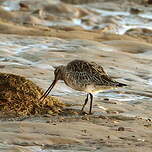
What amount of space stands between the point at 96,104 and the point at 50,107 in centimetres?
93

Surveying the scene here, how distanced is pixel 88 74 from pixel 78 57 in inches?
166

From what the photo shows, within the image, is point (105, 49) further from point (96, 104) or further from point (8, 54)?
point (96, 104)

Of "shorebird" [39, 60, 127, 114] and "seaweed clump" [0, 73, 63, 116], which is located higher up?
"shorebird" [39, 60, 127, 114]

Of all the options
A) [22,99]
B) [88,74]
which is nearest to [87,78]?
[88,74]

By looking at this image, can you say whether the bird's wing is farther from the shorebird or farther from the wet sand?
the wet sand

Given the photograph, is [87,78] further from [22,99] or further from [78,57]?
[78,57]

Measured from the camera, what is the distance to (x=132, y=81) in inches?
443

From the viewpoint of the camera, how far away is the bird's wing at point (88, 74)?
8586 millimetres

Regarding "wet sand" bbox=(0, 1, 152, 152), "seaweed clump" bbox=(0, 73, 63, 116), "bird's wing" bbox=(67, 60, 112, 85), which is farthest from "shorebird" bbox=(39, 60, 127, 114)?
"wet sand" bbox=(0, 1, 152, 152)

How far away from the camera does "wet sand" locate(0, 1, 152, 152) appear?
701 cm

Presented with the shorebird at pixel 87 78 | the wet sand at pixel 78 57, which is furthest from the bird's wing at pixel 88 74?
the wet sand at pixel 78 57

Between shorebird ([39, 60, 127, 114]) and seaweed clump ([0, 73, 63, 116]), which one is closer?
seaweed clump ([0, 73, 63, 116])

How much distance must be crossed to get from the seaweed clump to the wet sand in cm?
21

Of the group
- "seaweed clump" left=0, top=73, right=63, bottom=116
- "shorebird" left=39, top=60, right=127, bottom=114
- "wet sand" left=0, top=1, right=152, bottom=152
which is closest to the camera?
"wet sand" left=0, top=1, right=152, bottom=152
